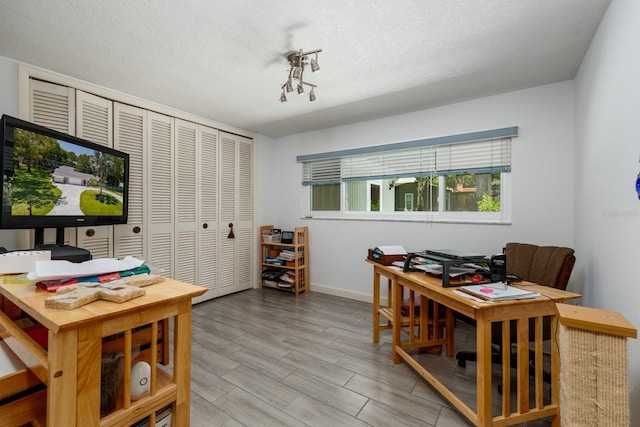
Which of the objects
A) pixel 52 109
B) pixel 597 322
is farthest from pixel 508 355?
pixel 52 109

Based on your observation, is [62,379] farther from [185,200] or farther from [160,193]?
[185,200]

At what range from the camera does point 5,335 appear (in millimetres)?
1090

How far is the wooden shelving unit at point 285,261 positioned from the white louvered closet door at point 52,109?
2.16 meters

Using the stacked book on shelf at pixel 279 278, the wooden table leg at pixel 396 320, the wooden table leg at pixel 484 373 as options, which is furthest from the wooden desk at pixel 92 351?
the stacked book on shelf at pixel 279 278

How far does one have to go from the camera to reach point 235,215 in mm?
3768

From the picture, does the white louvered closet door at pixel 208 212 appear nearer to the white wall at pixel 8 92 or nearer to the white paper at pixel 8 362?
the white wall at pixel 8 92

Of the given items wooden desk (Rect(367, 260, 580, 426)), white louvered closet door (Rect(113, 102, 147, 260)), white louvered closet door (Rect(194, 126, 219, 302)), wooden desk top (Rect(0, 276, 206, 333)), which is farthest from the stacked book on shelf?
wooden desk top (Rect(0, 276, 206, 333))

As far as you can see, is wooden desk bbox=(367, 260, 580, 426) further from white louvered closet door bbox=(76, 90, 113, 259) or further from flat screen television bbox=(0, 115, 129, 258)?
white louvered closet door bbox=(76, 90, 113, 259)

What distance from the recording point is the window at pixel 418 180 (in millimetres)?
2691

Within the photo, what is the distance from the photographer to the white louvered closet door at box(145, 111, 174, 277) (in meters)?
2.87

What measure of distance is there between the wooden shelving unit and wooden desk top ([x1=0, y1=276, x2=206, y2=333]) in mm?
2687

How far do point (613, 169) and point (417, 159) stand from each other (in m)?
1.77

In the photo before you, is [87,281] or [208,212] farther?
[208,212]

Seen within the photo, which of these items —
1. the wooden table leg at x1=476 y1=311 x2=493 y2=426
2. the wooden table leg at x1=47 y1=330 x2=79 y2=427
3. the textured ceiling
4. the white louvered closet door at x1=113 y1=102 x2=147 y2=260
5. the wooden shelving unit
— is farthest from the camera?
the wooden shelving unit
